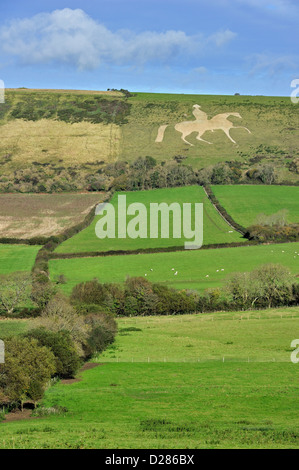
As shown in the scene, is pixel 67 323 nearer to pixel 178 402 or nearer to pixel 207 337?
pixel 207 337

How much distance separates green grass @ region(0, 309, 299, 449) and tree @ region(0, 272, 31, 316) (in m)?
17.5

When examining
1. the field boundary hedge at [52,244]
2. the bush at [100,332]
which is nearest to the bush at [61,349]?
the bush at [100,332]

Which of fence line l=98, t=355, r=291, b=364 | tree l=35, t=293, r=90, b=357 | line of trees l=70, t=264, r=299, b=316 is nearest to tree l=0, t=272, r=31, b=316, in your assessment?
line of trees l=70, t=264, r=299, b=316

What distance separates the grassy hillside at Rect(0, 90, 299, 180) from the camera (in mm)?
165125

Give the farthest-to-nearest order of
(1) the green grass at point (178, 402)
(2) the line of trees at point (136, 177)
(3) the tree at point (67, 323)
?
1. (2) the line of trees at point (136, 177)
2. (3) the tree at point (67, 323)
3. (1) the green grass at point (178, 402)

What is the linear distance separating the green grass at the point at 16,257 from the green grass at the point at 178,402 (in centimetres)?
2916

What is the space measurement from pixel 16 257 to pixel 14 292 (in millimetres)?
18532

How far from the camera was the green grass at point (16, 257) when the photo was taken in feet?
298

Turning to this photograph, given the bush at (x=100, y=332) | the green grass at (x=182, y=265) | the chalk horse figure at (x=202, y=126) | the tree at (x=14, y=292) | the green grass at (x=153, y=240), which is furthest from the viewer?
the chalk horse figure at (x=202, y=126)

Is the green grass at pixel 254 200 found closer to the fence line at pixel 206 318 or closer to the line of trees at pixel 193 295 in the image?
the line of trees at pixel 193 295

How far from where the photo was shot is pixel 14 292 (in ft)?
261

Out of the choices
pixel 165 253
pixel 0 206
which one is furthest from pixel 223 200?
pixel 0 206

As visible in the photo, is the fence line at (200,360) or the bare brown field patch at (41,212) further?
the bare brown field patch at (41,212)
